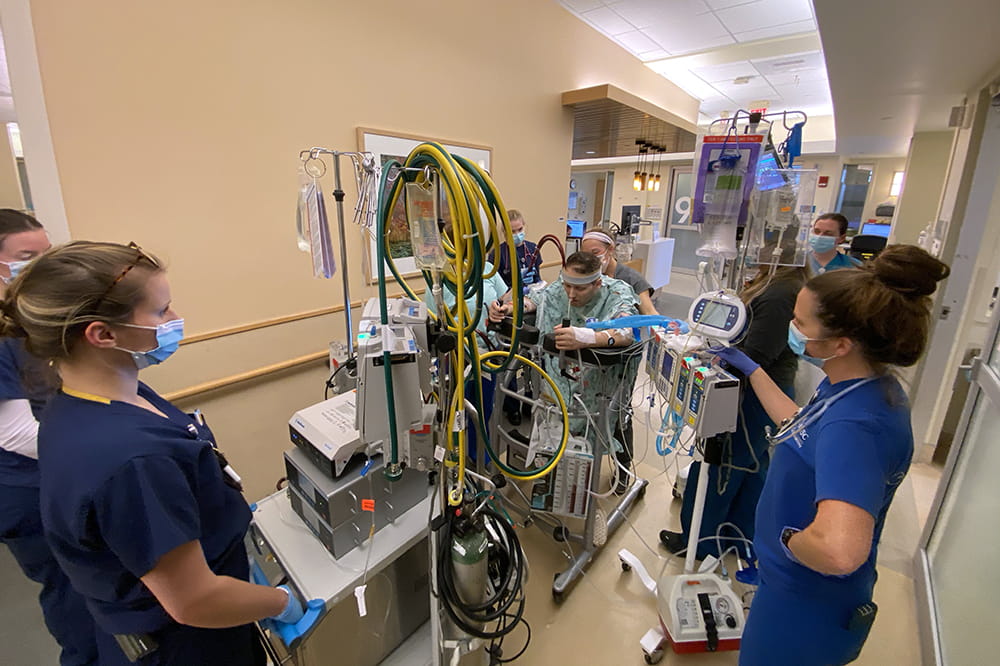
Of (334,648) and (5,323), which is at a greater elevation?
(5,323)

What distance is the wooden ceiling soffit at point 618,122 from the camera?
348 centimetres

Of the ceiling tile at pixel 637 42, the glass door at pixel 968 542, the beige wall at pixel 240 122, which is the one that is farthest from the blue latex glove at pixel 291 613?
the ceiling tile at pixel 637 42

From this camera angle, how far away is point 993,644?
1206 mm

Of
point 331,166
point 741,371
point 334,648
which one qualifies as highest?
point 331,166

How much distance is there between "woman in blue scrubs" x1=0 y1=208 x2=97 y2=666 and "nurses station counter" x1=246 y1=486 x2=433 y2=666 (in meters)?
0.43

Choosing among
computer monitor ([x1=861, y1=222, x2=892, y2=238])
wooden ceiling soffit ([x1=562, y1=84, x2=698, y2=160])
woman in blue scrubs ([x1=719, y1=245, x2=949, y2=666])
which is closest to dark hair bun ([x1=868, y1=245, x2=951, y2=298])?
woman in blue scrubs ([x1=719, y1=245, x2=949, y2=666])

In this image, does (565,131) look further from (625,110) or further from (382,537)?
(382,537)

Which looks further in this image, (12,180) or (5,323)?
(12,180)

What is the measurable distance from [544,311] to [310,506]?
1284 millimetres

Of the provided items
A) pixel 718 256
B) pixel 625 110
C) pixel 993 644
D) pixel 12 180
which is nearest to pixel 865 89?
pixel 625 110

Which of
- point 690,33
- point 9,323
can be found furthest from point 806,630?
point 690,33

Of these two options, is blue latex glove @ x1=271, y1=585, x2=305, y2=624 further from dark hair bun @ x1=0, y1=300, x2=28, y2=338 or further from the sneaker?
the sneaker

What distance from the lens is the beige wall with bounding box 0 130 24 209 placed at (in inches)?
65.0

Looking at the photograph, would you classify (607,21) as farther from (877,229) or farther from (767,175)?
(877,229)
